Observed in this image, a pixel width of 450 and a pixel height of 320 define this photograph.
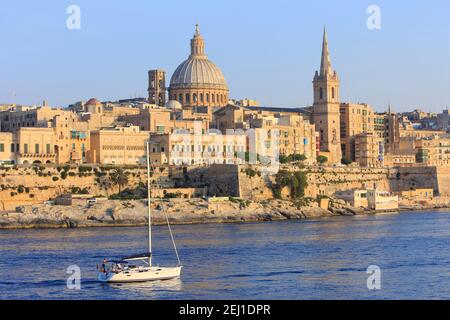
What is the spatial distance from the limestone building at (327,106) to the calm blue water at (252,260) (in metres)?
31.7

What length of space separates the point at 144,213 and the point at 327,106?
3321 cm

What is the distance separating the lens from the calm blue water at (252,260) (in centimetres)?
2255

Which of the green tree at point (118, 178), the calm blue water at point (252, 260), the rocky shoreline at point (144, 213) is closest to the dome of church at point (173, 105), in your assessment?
the green tree at point (118, 178)

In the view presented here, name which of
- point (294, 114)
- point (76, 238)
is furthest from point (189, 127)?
point (76, 238)

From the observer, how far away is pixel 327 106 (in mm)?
77750

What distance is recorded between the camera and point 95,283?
2423 centimetres

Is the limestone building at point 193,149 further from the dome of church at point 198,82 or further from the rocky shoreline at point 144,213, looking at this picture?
the dome of church at point 198,82

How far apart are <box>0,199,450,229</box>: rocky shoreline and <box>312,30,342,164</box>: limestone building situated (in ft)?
75.8

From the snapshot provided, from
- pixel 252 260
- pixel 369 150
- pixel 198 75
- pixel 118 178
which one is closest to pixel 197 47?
pixel 198 75

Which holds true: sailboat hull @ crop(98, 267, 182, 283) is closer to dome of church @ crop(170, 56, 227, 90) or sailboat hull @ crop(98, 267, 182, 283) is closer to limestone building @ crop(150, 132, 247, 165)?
limestone building @ crop(150, 132, 247, 165)

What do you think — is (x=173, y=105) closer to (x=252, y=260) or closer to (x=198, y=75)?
(x=198, y=75)

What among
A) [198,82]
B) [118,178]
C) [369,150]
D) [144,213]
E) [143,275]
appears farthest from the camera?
[198,82]

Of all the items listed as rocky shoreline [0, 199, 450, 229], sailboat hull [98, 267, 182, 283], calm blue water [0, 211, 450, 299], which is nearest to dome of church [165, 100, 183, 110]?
rocky shoreline [0, 199, 450, 229]

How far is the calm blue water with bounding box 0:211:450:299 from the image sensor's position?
74.0ft
